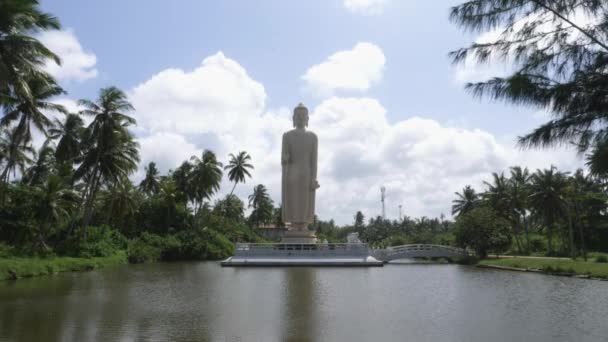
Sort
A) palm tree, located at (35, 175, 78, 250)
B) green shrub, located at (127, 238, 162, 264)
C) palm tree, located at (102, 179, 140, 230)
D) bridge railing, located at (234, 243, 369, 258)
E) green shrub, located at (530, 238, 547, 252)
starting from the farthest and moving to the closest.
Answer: green shrub, located at (530, 238, 547, 252), palm tree, located at (102, 179, 140, 230), green shrub, located at (127, 238, 162, 264), bridge railing, located at (234, 243, 369, 258), palm tree, located at (35, 175, 78, 250)

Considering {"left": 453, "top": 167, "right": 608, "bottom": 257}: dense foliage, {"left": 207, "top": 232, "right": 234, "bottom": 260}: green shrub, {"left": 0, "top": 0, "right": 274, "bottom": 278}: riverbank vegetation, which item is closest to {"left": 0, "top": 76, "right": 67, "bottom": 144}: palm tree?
{"left": 0, "top": 0, "right": 274, "bottom": 278}: riverbank vegetation

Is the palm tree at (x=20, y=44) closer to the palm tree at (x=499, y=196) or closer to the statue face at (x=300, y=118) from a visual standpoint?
the statue face at (x=300, y=118)

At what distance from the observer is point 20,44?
52.3 ft

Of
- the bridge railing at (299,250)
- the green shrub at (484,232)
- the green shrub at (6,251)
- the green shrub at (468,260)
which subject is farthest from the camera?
the green shrub at (468,260)

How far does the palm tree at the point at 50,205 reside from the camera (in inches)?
1110

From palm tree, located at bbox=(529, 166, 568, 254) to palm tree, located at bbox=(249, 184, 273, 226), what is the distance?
1510 inches

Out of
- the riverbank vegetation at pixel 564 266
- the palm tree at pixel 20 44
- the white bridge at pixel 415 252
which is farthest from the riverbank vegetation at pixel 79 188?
the riverbank vegetation at pixel 564 266

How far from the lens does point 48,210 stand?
2822 cm

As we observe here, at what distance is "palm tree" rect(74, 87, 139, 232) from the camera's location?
105 ft

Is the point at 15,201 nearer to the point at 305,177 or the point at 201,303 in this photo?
the point at 305,177

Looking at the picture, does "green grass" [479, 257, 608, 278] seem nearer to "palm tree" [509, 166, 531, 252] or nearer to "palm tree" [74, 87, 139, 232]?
"palm tree" [509, 166, 531, 252]

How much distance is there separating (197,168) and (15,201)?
21094 mm

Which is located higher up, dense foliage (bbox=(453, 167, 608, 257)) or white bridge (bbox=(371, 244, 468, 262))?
dense foliage (bbox=(453, 167, 608, 257))

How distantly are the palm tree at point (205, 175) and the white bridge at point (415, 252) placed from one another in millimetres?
18948
